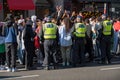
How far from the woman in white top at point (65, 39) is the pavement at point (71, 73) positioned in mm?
704

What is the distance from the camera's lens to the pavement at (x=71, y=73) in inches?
505

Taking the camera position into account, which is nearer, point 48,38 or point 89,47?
point 48,38

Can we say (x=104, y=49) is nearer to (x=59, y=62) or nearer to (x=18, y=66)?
(x=59, y=62)

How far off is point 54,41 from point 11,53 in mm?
1593

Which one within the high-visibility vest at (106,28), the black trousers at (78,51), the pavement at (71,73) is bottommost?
the pavement at (71,73)

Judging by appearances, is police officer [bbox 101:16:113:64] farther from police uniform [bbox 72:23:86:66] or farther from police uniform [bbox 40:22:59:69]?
police uniform [bbox 40:22:59:69]

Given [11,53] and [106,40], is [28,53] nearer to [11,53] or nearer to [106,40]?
[11,53]

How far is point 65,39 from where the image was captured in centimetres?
1568

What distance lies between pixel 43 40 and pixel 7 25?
146cm

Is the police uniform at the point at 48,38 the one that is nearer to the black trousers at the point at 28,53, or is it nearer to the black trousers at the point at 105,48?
the black trousers at the point at 28,53

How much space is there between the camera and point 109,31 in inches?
650

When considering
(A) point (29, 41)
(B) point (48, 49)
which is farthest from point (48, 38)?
(A) point (29, 41)

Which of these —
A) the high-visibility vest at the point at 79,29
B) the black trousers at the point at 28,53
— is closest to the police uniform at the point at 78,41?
the high-visibility vest at the point at 79,29

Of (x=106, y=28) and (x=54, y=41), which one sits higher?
(x=106, y=28)
